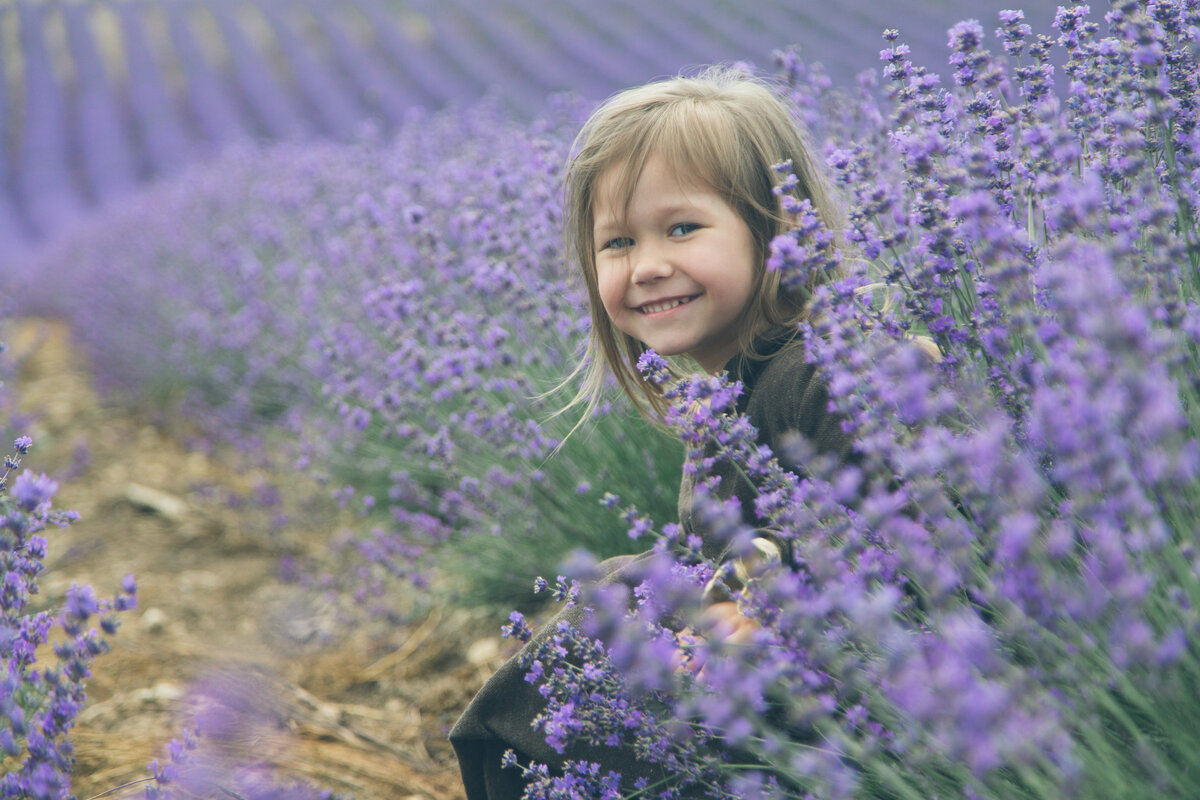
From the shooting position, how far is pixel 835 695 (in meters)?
1.11

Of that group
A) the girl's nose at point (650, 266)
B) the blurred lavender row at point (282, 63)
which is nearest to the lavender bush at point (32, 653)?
the girl's nose at point (650, 266)

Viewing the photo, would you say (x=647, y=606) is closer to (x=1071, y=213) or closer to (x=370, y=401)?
(x=1071, y=213)

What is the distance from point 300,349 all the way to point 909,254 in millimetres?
2954

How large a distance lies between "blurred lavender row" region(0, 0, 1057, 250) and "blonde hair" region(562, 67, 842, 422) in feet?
13.8

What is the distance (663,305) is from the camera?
5.06 feet

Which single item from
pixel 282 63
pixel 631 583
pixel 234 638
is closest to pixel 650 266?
Answer: pixel 631 583

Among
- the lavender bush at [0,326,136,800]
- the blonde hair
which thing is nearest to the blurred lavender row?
the blonde hair

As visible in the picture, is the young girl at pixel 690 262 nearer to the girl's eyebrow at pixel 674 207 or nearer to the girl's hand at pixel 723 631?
the girl's eyebrow at pixel 674 207

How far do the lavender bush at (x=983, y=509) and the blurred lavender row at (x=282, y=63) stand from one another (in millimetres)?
4622

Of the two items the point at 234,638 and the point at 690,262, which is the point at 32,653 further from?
the point at 234,638

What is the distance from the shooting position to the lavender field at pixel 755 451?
0.74m

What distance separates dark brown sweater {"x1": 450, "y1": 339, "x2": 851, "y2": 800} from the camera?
1.39 m

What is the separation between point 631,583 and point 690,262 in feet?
1.82

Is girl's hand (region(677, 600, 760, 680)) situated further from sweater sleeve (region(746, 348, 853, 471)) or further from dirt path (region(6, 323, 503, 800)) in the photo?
dirt path (region(6, 323, 503, 800))
